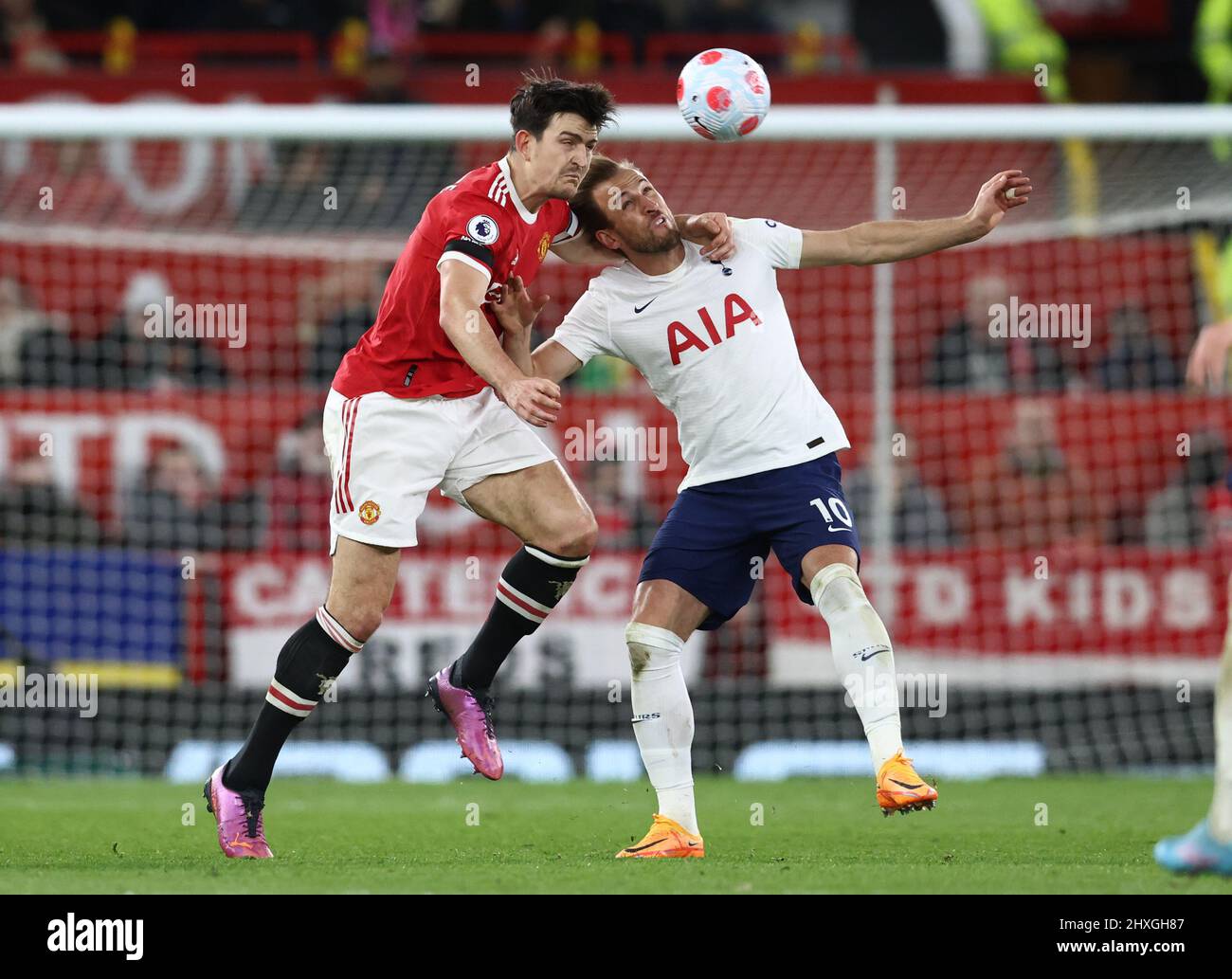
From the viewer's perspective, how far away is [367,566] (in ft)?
20.9

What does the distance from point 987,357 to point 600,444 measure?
8.87ft

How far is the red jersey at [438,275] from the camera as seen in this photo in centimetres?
632

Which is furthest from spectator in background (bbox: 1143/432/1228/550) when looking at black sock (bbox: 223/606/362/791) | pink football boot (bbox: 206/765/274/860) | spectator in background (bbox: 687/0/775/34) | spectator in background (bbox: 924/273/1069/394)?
pink football boot (bbox: 206/765/274/860)

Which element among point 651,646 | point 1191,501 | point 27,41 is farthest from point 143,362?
point 1191,501

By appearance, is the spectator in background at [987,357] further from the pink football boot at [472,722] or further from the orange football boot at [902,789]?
the orange football boot at [902,789]

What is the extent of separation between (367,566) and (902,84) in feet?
29.2

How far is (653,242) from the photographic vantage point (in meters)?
6.52

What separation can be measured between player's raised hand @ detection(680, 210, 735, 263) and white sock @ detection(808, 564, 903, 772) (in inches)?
46.5

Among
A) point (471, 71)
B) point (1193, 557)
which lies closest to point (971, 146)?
point (471, 71)

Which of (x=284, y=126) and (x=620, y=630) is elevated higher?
(x=284, y=126)

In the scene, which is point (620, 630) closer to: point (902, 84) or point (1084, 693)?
point (1084, 693)

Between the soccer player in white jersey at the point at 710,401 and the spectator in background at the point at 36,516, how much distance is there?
5360 millimetres

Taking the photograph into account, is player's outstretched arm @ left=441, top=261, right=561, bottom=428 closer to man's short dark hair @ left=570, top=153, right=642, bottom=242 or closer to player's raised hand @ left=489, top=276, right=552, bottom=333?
player's raised hand @ left=489, top=276, right=552, bottom=333

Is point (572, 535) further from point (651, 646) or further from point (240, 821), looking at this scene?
point (240, 821)
